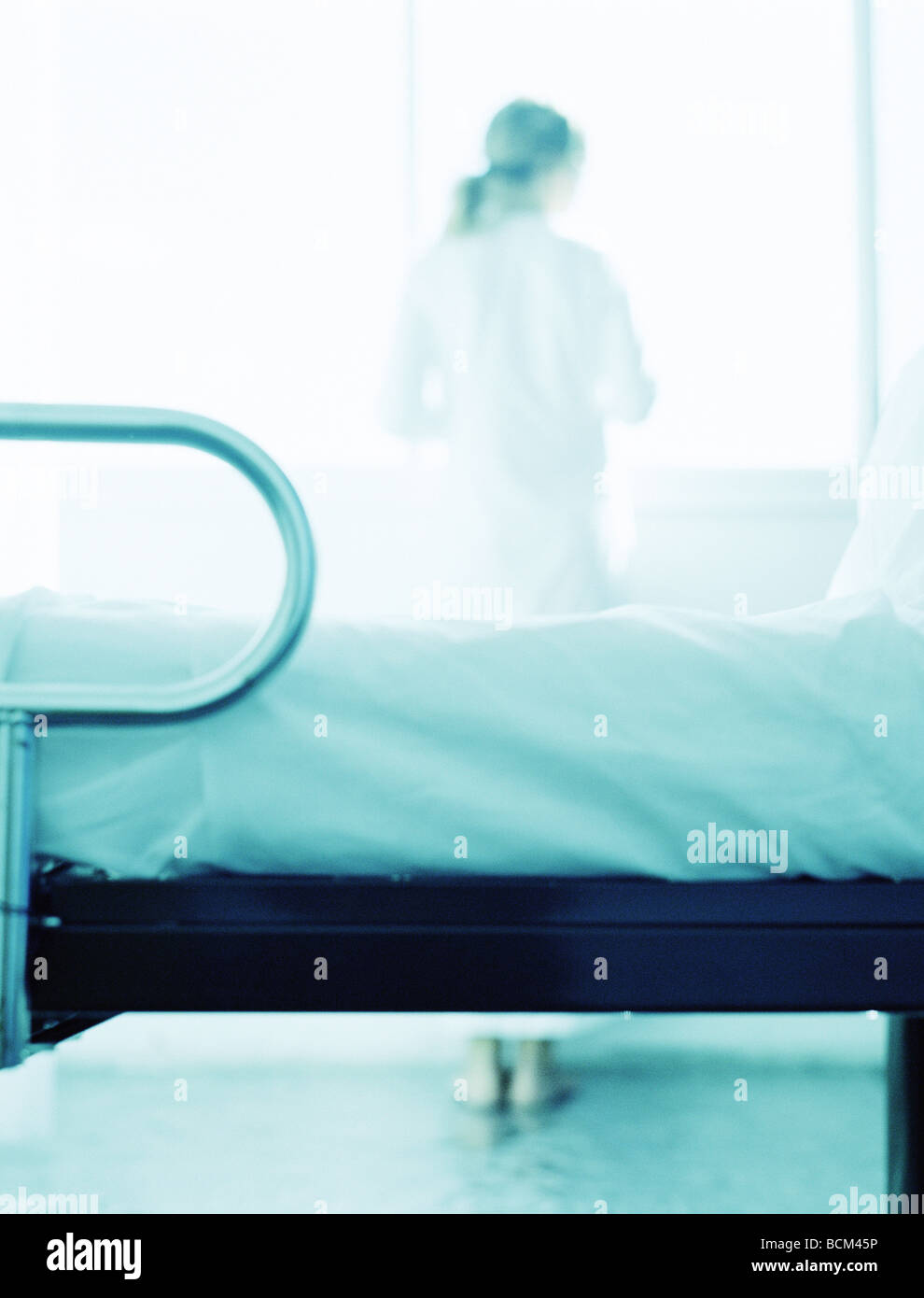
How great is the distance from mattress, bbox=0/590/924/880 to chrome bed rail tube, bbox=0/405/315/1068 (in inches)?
1.8

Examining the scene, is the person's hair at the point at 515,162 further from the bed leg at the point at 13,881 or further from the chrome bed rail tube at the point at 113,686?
the bed leg at the point at 13,881

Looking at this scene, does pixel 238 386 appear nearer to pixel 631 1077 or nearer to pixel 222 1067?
pixel 222 1067

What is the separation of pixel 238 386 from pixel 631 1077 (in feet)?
5.25

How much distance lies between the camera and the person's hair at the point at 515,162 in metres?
1.86

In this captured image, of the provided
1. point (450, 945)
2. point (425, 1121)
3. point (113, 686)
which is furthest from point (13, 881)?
point (425, 1121)

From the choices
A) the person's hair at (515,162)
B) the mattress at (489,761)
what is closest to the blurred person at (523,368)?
the person's hair at (515,162)

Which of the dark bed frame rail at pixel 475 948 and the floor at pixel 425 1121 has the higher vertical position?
the dark bed frame rail at pixel 475 948

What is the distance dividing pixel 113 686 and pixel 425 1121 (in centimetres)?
142

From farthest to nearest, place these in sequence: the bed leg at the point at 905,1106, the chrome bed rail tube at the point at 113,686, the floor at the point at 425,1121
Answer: the floor at the point at 425,1121, the bed leg at the point at 905,1106, the chrome bed rail tube at the point at 113,686

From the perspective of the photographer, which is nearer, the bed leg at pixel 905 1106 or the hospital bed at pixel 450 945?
the hospital bed at pixel 450 945

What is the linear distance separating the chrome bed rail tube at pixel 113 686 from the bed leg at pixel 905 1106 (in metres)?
0.90

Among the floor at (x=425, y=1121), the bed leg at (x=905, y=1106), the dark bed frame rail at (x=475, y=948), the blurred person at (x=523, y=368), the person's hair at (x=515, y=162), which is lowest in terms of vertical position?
the floor at (x=425, y=1121)

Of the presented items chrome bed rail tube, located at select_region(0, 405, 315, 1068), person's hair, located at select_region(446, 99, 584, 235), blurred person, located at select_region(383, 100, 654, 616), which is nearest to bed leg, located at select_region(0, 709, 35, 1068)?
chrome bed rail tube, located at select_region(0, 405, 315, 1068)

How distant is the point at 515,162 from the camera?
187 centimetres
